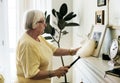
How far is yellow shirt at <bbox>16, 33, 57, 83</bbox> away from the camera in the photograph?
194 cm

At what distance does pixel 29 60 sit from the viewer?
6.36 ft

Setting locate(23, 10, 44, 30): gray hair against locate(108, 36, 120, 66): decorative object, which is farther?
locate(23, 10, 44, 30): gray hair

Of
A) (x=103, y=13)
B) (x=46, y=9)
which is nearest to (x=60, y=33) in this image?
(x=46, y=9)

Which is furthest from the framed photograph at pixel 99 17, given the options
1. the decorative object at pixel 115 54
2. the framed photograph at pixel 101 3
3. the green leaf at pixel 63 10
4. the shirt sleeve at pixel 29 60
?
the green leaf at pixel 63 10

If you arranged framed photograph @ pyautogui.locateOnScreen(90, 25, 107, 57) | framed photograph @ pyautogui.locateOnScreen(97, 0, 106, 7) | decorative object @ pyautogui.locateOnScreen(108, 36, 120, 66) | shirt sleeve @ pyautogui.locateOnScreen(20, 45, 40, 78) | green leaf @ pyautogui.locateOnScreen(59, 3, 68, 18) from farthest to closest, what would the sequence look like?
1. green leaf @ pyautogui.locateOnScreen(59, 3, 68, 18)
2. framed photograph @ pyautogui.locateOnScreen(97, 0, 106, 7)
3. framed photograph @ pyautogui.locateOnScreen(90, 25, 107, 57)
4. shirt sleeve @ pyautogui.locateOnScreen(20, 45, 40, 78)
5. decorative object @ pyautogui.locateOnScreen(108, 36, 120, 66)

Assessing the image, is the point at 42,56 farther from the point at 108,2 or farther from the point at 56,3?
the point at 56,3

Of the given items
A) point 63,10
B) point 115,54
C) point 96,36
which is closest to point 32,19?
point 96,36

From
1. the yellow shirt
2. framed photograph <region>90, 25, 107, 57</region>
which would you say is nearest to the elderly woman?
the yellow shirt

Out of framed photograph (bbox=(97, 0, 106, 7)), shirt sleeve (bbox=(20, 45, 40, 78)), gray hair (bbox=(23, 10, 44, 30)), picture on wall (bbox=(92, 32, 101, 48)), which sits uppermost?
framed photograph (bbox=(97, 0, 106, 7))

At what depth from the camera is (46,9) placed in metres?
3.84

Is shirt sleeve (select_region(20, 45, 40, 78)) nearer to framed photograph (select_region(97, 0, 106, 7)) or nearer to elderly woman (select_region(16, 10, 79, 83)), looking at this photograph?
elderly woman (select_region(16, 10, 79, 83))

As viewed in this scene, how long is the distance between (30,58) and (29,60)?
0.02 m

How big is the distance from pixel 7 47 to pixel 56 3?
3.77 feet

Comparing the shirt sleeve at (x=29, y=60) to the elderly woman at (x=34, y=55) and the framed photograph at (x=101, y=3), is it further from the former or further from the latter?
the framed photograph at (x=101, y=3)
